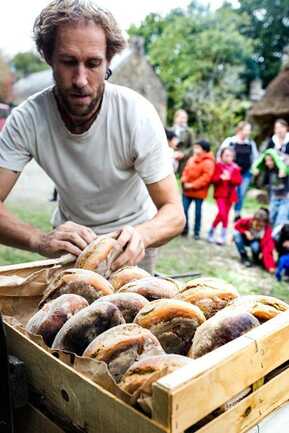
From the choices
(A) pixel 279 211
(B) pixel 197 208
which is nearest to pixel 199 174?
(B) pixel 197 208

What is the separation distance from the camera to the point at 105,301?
134cm

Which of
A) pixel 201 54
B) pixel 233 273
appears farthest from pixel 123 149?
pixel 201 54

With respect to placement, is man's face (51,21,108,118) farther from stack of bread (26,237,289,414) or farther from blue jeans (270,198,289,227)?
blue jeans (270,198,289,227)

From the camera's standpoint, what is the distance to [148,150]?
7.78ft

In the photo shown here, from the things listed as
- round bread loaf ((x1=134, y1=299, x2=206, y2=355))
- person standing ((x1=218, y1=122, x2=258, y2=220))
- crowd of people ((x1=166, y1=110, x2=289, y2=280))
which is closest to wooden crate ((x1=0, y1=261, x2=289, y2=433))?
round bread loaf ((x1=134, y1=299, x2=206, y2=355))

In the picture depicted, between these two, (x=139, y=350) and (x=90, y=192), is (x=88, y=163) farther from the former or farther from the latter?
(x=139, y=350)

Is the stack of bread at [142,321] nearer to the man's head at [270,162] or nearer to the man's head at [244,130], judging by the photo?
the man's head at [270,162]

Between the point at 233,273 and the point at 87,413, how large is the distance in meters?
6.28

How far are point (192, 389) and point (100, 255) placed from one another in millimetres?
880

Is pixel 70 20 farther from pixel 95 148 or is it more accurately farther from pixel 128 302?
pixel 128 302

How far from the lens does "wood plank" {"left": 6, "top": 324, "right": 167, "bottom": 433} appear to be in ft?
3.31

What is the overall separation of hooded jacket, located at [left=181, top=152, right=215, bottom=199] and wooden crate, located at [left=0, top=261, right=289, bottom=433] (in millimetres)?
7751

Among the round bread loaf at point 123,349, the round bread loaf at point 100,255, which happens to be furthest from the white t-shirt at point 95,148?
the round bread loaf at point 123,349

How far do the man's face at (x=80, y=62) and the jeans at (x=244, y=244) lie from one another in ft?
19.2
